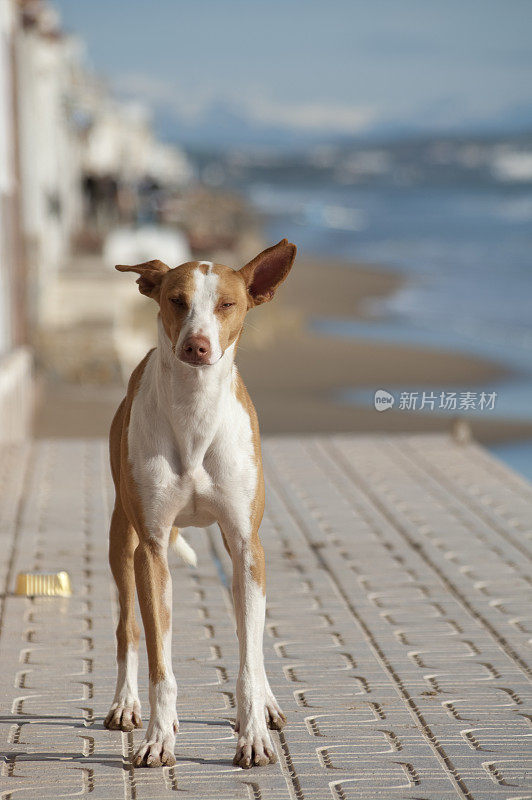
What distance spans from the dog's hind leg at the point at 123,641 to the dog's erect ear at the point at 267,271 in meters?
0.88

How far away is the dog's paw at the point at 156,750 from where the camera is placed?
3.81 metres

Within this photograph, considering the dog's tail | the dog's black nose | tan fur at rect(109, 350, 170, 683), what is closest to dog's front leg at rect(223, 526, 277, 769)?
tan fur at rect(109, 350, 170, 683)

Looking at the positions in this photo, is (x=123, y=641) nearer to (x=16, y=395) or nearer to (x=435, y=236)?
(x=16, y=395)

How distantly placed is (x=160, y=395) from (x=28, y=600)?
7.61ft

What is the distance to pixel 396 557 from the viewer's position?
6512 millimetres

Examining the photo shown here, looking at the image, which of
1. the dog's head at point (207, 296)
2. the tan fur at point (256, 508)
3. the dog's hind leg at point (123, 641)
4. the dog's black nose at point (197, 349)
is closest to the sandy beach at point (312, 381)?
the dog's hind leg at point (123, 641)

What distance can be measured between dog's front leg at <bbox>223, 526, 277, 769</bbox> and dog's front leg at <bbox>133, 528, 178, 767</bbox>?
21 cm

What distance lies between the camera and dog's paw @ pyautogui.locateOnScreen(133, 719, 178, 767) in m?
3.81

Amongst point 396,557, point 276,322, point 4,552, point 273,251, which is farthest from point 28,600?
point 276,322

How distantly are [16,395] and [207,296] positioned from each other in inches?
279

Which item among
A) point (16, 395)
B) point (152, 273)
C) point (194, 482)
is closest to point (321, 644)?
point (194, 482)

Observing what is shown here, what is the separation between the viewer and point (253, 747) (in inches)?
151

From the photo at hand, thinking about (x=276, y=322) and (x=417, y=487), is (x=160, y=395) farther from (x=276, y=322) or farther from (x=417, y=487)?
(x=276, y=322)

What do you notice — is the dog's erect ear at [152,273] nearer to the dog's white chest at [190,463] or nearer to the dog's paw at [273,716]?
the dog's white chest at [190,463]
